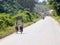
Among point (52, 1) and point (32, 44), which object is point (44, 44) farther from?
A: point (52, 1)

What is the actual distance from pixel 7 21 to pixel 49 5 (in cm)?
3499

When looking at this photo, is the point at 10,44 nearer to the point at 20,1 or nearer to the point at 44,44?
the point at 44,44

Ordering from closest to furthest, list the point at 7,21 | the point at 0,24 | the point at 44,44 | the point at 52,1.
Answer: the point at 44,44, the point at 0,24, the point at 7,21, the point at 52,1

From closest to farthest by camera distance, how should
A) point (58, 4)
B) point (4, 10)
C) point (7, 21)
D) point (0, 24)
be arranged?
point (0, 24), point (7, 21), point (4, 10), point (58, 4)

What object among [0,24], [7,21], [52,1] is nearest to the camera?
[0,24]

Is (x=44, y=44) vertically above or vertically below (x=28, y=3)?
above

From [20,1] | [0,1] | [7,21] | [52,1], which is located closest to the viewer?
[7,21]

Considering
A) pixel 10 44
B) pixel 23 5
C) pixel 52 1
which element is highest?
pixel 10 44

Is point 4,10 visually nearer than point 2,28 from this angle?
No

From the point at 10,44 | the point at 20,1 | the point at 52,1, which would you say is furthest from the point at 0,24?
the point at 20,1

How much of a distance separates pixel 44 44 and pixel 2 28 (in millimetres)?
11909

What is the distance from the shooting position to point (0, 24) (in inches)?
1041

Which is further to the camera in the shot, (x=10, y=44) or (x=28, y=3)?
(x=28, y=3)

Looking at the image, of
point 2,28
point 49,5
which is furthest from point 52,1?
point 2,28
